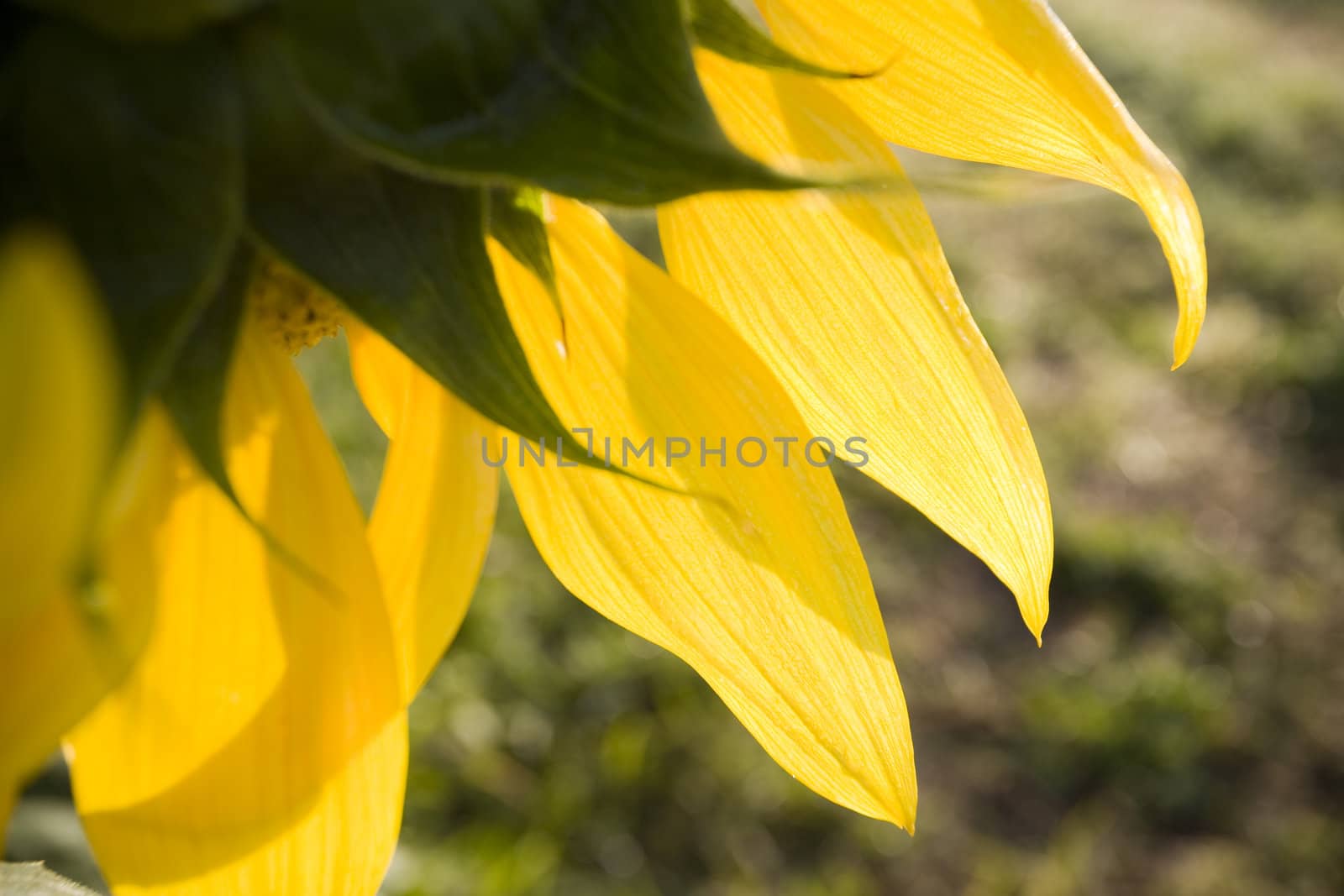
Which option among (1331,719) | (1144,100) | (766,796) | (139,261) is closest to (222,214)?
(139,261)

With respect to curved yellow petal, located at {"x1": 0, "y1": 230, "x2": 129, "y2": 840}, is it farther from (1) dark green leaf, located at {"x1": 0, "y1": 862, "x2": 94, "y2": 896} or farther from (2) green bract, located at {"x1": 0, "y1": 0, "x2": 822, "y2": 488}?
(1) dark green leaf, located at {"x1": 0, "y1": 862, "x2": 94, "y2": 896}

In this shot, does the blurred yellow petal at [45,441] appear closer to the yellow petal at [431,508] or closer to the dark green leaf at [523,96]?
the dark green leaf at [523,96]

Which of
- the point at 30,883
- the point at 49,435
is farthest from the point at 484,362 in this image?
the point at 30,883

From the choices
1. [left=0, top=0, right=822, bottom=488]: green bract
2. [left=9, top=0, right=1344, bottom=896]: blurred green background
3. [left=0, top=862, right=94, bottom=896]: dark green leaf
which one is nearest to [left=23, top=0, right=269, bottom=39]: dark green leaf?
[left=0, top=0, right=822, bottom=488]: green bract

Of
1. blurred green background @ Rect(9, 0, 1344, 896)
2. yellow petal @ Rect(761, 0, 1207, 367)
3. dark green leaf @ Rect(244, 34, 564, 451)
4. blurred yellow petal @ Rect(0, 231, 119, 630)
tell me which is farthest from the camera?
blurred green background @ Rect(9, 0, 1344, 896)

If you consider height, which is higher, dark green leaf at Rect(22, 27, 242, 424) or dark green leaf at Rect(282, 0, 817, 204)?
dark green leaf at Rect(282, 0, 817, 204)

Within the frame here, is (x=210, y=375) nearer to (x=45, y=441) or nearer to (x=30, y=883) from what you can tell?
(x=45, y=441)
